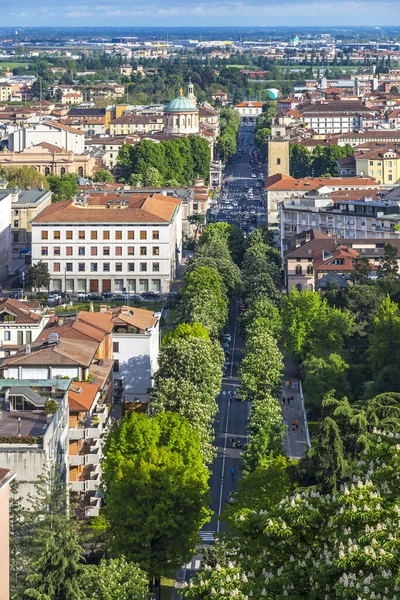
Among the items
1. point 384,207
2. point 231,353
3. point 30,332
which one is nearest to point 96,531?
point 30,332

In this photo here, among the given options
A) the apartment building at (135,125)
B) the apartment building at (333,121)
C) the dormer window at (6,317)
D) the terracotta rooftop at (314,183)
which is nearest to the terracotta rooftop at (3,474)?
the dormer window at (6,317)

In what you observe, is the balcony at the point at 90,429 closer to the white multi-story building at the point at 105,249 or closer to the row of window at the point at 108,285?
the white multi-story building at the point at 105,249

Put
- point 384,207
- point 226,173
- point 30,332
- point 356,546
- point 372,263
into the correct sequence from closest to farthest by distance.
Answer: point 356,546 < point 30,332 < point 372,263 < point 384,207 < point 226,173

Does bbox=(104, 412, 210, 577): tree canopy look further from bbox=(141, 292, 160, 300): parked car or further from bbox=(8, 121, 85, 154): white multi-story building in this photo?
bbox=(8, 121, 85, 154): white multi-story building

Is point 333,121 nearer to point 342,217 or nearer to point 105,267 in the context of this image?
point 342,217

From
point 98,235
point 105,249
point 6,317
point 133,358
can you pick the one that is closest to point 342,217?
point 105,249

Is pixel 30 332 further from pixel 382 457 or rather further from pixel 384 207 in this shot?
pixel 384 207
